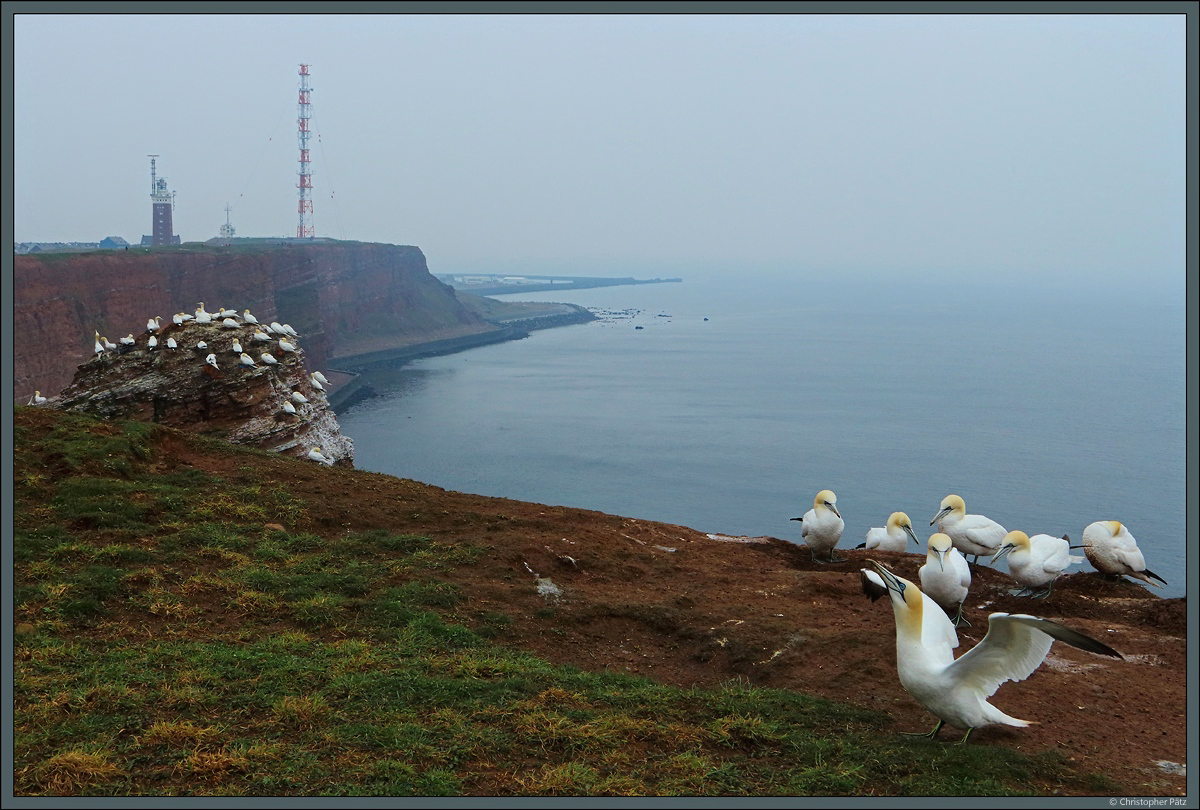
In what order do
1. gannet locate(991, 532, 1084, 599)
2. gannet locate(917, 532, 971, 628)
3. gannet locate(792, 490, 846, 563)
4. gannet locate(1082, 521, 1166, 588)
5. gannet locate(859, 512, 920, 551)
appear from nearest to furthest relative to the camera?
gannet locate(917, 532, 971, 628) < gannet locate(991, 532, 1084, 599) < gannet locate(1082, 521, 1166, 588) < gannet locate(792, 490, 846, 563) < gannet locate(859, 512, 920, 551)

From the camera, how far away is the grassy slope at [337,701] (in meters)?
4.43

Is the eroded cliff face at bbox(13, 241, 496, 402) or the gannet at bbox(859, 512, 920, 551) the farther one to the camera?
the eroded cliff face at bbox(13, 241, 496, 402)

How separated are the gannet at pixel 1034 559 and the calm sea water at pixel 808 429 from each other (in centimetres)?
2929

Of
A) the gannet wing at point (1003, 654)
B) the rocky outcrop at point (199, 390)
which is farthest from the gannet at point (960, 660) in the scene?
the rocky outcrop at point (199, 390)

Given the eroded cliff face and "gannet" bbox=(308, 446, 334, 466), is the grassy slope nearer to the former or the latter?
"gannet" bbox=(308, 446, 334, 466)

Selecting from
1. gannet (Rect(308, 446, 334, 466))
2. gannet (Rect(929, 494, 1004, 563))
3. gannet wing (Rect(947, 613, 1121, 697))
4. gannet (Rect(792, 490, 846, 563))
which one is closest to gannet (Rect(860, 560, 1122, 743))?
gannet wing (Rect(947, 613, 1121, 697))

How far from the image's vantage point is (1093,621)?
28.2 ft

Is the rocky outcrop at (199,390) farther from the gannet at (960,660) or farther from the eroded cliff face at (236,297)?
the gannet at (960,660)

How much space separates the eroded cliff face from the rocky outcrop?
2705mm

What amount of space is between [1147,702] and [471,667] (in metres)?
4.56

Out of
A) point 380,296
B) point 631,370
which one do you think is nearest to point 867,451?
point 631,370

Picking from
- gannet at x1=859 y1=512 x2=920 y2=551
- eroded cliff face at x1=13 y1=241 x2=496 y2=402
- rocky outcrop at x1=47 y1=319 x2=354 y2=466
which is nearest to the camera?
gannet at x1=859 y1=512 x2=920 y2=551

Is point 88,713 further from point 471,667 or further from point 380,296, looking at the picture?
point 380,296

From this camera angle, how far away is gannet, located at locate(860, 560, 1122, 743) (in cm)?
459
